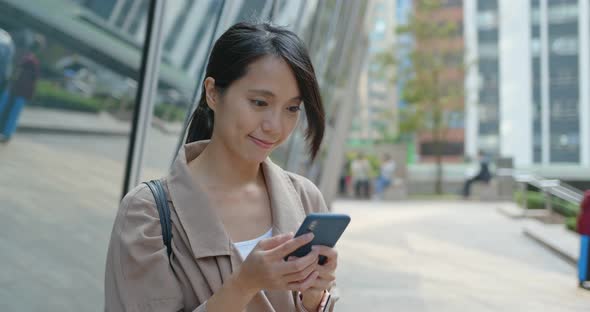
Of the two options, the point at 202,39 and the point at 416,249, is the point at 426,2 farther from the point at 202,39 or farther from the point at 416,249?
the point at 202,39

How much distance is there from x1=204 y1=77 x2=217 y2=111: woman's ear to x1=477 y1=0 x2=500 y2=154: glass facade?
1974 inches

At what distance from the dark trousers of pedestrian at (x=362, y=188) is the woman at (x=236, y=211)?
70.2ft

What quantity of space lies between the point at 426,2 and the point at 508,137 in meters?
16.9

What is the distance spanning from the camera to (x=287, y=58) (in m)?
1.61

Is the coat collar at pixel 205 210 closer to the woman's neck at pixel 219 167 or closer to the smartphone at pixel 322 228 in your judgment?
the woman's neck at pixel 219 167

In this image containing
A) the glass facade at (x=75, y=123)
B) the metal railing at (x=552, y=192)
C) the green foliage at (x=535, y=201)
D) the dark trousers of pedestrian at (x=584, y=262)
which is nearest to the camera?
the glass facade at (x=75, y=123)

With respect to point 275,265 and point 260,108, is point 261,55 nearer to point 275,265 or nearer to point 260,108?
point 260,108

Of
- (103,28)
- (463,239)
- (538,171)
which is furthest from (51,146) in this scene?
(538,171)

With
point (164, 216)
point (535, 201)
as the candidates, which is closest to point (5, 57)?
point (164, 216)

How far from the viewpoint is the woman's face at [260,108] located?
1603mm

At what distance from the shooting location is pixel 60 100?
2.85 meters

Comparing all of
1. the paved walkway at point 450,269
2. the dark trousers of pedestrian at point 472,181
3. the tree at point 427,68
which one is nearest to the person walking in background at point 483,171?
the dark trousers of pedestrian at point 472,181

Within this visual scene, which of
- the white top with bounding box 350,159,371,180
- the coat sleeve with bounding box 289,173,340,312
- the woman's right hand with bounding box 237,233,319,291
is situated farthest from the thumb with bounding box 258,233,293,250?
the white top with bounding box 350,159,371,180

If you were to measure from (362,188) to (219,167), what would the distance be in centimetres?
2159
